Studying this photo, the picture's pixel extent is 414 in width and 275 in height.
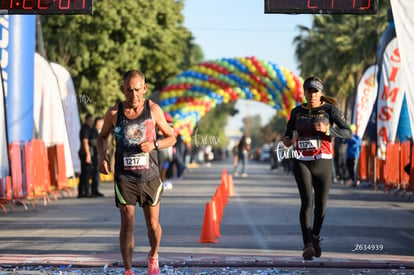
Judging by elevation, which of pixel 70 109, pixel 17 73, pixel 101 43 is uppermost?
pixel 101 43

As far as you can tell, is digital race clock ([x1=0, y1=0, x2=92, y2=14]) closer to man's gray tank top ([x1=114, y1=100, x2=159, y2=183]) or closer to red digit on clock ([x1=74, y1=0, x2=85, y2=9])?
red digit on clock ([x1=74, y1=0, x2=85, y2=9])

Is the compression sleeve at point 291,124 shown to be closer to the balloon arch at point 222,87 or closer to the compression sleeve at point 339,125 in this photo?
the compression sleeve at point 339,125

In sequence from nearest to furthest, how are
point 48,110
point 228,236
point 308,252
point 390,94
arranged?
point 308,252 → point 228,236 → point 48,110 → point 390,94

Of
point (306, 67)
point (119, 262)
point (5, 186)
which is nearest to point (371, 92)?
point (5, 186)

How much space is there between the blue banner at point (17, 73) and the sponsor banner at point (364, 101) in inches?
488

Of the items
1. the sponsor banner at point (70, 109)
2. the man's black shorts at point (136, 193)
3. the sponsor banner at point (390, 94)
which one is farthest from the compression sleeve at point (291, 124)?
the sponsor banner at point (390, 94)

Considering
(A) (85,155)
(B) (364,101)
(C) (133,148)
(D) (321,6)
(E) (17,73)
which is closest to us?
(C) (133,148)

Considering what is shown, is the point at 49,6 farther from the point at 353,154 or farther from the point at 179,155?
the point at 179,155

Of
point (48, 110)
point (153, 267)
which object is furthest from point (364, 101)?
point (153, 267)

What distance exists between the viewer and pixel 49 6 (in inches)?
492

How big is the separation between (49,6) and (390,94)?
14.6 m

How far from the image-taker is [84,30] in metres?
36.8

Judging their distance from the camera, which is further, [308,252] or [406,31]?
[406,31]

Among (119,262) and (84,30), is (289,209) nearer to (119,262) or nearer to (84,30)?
(119,262)
